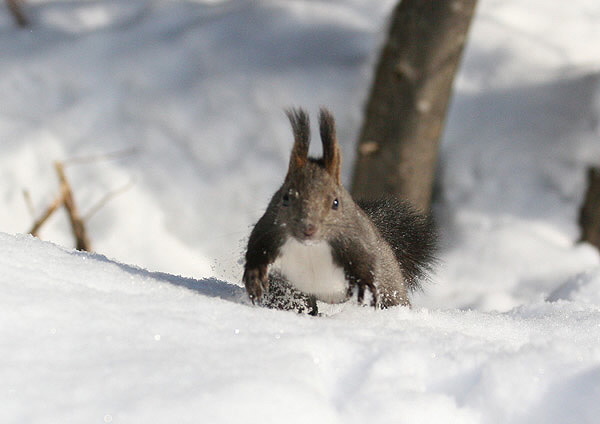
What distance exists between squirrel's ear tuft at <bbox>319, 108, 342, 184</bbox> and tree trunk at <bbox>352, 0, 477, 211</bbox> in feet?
6.12

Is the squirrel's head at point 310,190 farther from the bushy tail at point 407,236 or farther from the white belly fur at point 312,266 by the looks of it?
the bushy tail at point 407,236

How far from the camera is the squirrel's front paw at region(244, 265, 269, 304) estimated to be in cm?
210

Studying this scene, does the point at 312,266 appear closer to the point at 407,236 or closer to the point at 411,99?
the point at 407,236

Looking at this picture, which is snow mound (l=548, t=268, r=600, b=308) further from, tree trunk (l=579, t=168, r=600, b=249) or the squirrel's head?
tree trunk (l=579, t=168, r=600, b=249)

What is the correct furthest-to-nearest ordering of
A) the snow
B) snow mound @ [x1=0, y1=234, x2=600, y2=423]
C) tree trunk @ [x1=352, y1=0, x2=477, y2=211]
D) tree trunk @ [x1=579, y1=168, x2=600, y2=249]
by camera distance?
tree trunk @ [x1=579, y1=168, x2=600, y2=249], tree trunk @ [x1=352, y1=0, x2=477, y2=211], the snow, snow mound @ [x1=0, y1=234, x2=600, y2=423]

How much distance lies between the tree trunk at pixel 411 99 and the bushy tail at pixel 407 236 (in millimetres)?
1342

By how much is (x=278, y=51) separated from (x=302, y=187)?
326cm

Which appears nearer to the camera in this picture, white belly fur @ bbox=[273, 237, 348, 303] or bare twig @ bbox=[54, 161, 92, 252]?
white belly fur @ bbox=[273, 237, 348, 303]

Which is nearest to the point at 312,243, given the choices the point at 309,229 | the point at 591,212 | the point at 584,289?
the point at 309,229

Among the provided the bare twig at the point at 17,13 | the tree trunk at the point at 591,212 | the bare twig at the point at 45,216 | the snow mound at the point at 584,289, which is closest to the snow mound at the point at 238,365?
the snow mound at the point at 584,289

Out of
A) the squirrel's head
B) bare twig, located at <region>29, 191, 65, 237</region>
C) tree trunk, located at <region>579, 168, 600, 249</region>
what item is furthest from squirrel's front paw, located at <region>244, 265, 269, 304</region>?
tree trunk, located at <region>579, 168, 600, 249</region>

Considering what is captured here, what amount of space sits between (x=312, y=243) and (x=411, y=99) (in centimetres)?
227

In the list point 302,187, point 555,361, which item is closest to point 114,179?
point 302,187

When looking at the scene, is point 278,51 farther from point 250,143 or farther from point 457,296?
point 457,296
